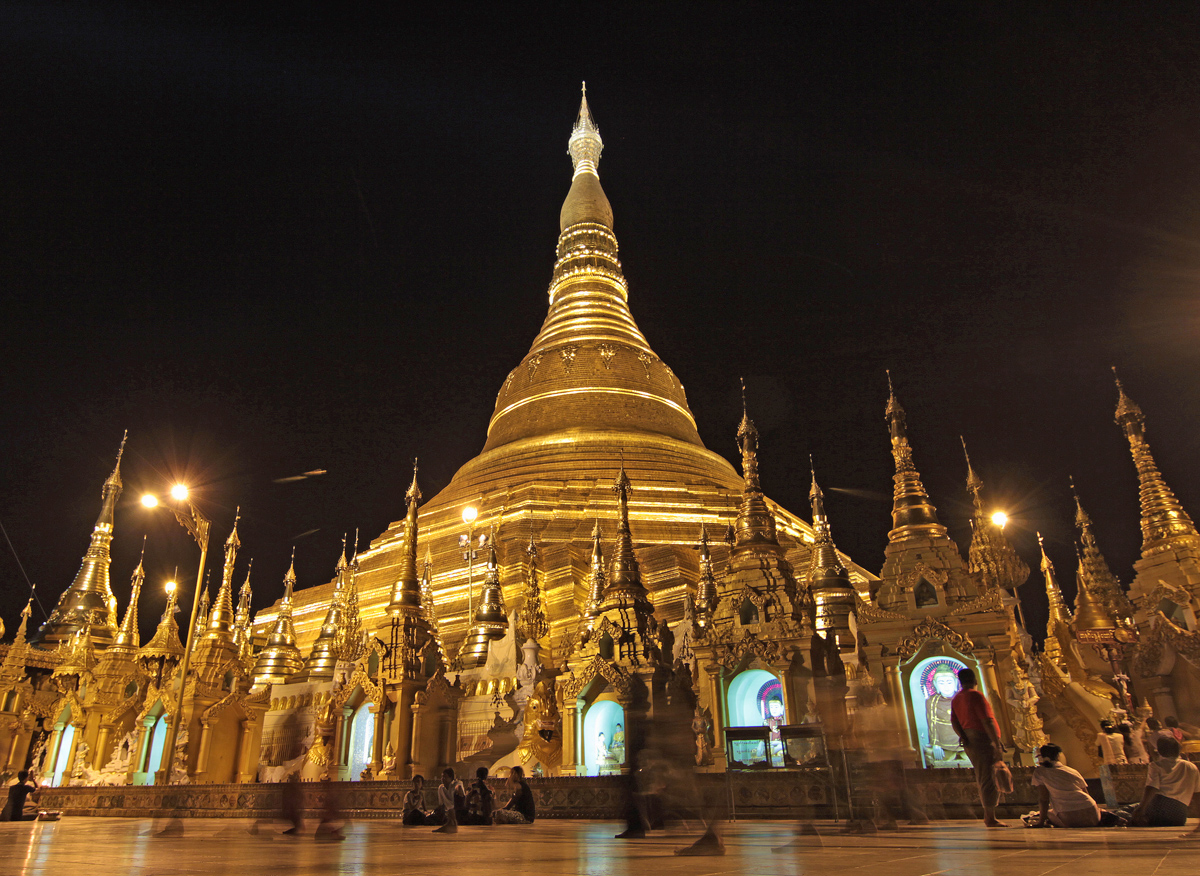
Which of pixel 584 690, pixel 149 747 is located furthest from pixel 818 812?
pixel 149 747

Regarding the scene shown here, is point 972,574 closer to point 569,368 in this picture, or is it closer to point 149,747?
point 149,747

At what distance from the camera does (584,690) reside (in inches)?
561

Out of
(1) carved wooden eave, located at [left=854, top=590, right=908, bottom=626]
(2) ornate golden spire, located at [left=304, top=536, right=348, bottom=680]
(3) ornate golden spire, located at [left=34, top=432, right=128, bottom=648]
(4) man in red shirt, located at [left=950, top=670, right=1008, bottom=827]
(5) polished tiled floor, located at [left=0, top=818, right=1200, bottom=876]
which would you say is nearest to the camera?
(5) polished tiled floor, located at [left=0, top=818, right=1200, bottom=876]

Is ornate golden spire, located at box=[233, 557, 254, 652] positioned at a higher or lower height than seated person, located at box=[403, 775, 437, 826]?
higher

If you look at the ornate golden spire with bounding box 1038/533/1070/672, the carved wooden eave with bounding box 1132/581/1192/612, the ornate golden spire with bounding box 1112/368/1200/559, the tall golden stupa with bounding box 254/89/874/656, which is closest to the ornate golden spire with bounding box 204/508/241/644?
the tall golden stupa with bounding box 254/89/874/656

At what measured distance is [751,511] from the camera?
1922 centimetres

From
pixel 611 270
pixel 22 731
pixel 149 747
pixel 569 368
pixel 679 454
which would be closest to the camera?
pixel 149 747

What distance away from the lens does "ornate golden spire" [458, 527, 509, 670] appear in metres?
20.4

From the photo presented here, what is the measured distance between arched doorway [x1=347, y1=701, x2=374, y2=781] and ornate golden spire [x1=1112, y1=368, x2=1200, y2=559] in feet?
75.7

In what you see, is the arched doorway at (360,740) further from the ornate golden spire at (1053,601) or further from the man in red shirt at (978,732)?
the ornate golden spire at (1053,601)

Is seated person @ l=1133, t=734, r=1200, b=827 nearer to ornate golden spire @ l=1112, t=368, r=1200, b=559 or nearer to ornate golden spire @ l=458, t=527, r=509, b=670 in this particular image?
ornate golden spire @ l=458, t=527, r=509, b=670

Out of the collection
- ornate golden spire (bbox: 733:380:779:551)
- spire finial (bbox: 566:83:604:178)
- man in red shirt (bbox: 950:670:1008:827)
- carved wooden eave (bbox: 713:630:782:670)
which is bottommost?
man in red shirt (bbox: 950:670:1008:827)

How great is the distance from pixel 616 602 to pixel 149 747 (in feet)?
41.8

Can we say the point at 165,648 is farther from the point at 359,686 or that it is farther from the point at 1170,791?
the point at 1170,791
